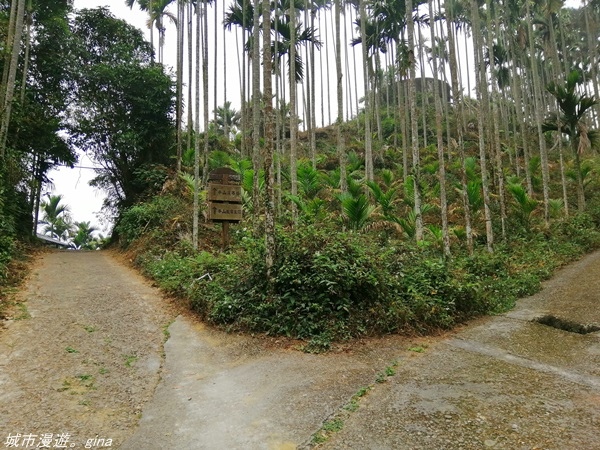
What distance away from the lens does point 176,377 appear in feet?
14.3

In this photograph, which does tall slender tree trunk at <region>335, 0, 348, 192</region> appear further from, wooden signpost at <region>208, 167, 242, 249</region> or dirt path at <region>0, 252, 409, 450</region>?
dirt path at <region>0, 252, 409, 450</region>

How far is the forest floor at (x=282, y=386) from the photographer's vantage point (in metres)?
3.01

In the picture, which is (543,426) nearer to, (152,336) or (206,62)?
(152,336)

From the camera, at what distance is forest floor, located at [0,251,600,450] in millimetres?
3010

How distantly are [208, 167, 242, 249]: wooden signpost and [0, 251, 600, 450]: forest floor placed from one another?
3.29 m

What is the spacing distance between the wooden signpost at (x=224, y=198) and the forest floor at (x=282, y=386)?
10.8 feet

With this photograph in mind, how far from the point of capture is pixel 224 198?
945cm

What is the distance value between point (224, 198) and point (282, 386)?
6.19 metres

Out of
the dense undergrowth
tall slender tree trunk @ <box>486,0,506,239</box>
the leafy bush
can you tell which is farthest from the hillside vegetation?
the leafy bush

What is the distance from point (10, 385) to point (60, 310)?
2785 millimetres

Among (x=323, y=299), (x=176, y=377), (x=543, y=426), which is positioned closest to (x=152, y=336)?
(x=176, y=377)

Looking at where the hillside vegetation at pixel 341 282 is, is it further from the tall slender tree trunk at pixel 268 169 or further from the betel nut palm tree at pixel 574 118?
the betel nut palm tree at pixel 574 118

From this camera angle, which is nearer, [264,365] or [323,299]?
[264,365]

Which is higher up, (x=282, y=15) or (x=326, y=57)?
(x=326, y=57)
